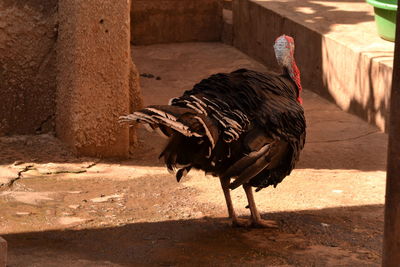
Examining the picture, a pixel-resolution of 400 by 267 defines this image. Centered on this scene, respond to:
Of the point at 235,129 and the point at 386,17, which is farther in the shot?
the point at 386,17

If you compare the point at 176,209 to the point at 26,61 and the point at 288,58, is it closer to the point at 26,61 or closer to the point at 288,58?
the point at 288,58

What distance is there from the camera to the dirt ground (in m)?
4.83

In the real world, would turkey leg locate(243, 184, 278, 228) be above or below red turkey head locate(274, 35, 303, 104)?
below

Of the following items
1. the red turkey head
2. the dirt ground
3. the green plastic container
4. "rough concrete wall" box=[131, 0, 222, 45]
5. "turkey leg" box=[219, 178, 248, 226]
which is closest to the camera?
the dirt ground

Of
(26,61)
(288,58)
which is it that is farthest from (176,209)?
(26,61)

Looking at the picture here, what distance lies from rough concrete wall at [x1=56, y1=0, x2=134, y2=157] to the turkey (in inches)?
58.4

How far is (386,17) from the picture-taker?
26.9 feet

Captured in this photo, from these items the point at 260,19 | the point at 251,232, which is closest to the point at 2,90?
the point at 251,232

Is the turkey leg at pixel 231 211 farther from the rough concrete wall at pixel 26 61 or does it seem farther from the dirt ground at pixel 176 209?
the rough concrete wall at pixel 26 61

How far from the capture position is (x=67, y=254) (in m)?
4.71

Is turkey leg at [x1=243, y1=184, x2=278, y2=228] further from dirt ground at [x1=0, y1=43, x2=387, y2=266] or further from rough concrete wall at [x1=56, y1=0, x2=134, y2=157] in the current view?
rough concrete wall at [x1=56, y1=0, x2=134, y2=157]

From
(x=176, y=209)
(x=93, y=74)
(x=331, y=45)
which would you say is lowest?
(x=176, y=209)

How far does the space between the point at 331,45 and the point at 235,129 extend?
3.92 metres

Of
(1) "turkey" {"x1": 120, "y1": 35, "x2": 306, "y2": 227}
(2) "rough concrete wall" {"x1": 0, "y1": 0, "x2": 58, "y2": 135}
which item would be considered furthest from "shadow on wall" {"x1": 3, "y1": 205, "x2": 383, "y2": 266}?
(2) "rough concrete wall" {"x1": 0, "y1": 0, "x2": 58, "y2": 135}
